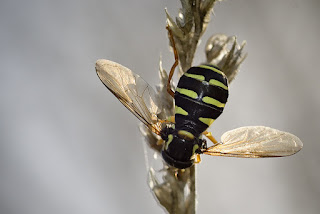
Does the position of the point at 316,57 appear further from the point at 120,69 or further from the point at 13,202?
the point at 13,202

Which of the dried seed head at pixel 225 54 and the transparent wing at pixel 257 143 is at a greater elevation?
the dried seed head at pixel 225 54

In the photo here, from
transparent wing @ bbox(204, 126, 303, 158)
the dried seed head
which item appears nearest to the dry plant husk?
the dried seed head

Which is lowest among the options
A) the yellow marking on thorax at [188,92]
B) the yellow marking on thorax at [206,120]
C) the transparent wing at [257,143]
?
the transparent wing at [257,143]

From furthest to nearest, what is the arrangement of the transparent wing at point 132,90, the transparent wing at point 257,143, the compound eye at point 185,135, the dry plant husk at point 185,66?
the compound eye at point 185,135 < the transparent wing at point 132,90 < the transparent wing at point 257,143 < the dry plant husk at point 185,66

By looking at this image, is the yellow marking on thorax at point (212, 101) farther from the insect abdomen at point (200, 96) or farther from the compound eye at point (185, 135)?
the compound eye at point (185, 135)

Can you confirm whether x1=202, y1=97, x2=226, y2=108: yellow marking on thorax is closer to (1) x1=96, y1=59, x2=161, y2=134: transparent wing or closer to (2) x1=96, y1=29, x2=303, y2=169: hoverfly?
(2) x1=96, y1=29, x2=303, y2=169: hoverfly

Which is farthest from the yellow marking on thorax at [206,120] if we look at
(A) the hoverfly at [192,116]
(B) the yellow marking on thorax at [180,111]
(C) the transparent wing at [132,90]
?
(C) the transparent wing at [132,90]

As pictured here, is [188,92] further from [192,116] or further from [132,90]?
[132,90]

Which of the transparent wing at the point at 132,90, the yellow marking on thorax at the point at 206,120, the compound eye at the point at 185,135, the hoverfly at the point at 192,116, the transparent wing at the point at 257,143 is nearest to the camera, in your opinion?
the transparent wing at the point at 257,143

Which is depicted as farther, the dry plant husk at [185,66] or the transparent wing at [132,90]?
the transparent wing at [132,90]
